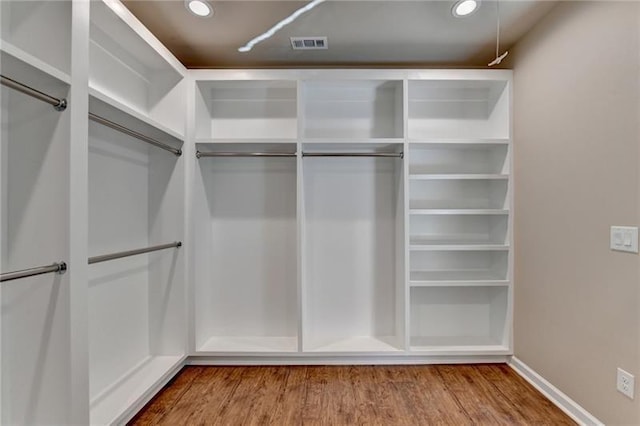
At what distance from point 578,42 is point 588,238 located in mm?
1108

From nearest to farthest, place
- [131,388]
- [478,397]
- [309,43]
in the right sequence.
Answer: [131,388]
[478,397]
[309,43]

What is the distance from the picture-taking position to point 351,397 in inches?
85.4

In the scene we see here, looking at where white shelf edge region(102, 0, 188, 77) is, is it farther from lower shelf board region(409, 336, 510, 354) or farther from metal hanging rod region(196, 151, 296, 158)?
lower shelf board region(409, 336, 510, 354)

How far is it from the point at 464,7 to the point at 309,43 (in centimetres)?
107

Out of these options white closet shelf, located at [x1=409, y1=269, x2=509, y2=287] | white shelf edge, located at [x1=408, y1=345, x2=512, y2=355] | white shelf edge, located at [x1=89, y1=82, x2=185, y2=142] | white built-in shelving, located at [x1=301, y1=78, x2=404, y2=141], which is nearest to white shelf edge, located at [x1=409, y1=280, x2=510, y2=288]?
white closet shelf, located at [x1=409, y1=269, x2=509, y2=287]

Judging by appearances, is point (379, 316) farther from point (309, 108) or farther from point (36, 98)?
point (36, 98)

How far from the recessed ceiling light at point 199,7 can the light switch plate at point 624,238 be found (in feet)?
8.46

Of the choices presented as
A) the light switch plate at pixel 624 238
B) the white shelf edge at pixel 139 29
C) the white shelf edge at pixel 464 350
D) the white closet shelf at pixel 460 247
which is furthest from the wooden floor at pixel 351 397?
the white shelf edge at pixel 139 29

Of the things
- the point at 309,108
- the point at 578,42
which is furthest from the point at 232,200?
the point at 578,42

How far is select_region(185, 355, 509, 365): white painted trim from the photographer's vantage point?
8.63 ft

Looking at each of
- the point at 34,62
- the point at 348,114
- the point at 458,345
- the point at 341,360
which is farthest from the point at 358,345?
the point at 34,62

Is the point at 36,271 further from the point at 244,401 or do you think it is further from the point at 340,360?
the point at 340,360

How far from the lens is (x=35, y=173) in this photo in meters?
1.40

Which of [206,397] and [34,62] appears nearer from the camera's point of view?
[34,62]
